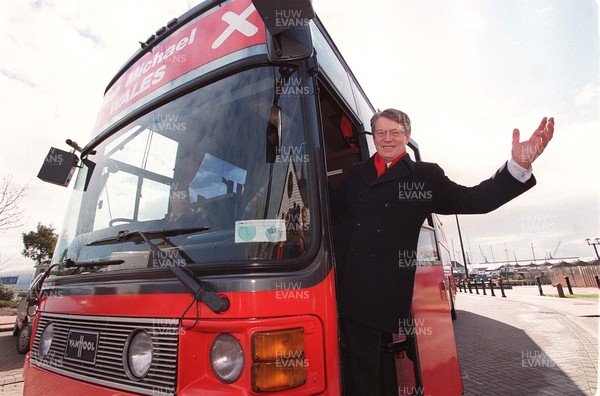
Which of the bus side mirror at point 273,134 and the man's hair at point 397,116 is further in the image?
the man's hair at point 397,116

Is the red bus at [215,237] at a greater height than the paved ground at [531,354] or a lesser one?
greater

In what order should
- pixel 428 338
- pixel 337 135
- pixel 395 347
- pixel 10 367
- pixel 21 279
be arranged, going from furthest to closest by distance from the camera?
pixel 21 279 → pixel 10 367 → pixel 337 135 → pixel 428 338 → pixel 395 347

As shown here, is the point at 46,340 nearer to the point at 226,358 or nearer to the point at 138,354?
the point at 138,354

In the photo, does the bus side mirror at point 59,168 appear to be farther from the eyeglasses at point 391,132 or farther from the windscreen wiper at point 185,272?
the eyeglasses at point 391,132

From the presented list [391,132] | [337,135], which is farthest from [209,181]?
[337,135]

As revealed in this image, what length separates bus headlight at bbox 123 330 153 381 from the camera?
156 cm

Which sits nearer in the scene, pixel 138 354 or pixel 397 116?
pixel 138 354

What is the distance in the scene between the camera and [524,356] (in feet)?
20.7

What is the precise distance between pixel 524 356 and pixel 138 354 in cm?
728

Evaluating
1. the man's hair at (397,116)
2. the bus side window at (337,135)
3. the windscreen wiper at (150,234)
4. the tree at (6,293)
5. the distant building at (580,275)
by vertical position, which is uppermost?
the bus side window at (337,135)

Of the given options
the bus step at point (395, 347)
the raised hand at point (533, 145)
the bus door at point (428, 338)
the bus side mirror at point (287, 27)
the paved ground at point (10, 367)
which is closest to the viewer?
the bus side mirror at point (287, 27)

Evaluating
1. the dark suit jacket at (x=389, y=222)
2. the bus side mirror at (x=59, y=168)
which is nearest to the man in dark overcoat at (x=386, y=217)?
the dark suit jacket at (x=389, y=222)

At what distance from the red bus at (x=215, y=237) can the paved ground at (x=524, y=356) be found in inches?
132

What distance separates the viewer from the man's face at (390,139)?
2.06 metres
